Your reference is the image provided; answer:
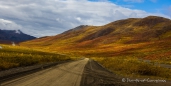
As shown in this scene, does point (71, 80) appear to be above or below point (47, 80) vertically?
below

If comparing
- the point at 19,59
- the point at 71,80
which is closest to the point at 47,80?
the point at 71,80

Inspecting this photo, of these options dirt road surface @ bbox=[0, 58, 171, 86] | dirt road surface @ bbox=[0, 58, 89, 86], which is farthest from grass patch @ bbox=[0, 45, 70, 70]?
dirt road surface @ bbox=[0, 58, 171, 86]

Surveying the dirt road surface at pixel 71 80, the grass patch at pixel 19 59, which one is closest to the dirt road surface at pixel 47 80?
the dirt road surface at pixel 71 80

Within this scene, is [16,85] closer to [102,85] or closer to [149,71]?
[102,85]

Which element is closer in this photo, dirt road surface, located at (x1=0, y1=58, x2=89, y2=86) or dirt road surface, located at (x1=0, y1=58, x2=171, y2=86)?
dirt road surface, located at (x1=0, y1=58, x2=89, y2=86)

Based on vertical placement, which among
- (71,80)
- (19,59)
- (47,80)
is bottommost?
(71,80)

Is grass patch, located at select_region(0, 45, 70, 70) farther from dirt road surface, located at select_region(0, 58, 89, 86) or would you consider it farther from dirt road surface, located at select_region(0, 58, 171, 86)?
dirt road surface, located at select_region(0, 58, 171, 86)

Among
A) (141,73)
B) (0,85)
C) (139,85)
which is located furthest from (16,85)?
(141,73)

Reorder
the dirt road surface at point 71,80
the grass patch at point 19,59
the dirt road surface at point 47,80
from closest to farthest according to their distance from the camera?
the dirt road surface at point 47,80 → the dirt road surface at point 71,80 → the grass patch at point 19,59

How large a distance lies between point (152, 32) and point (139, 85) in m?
173

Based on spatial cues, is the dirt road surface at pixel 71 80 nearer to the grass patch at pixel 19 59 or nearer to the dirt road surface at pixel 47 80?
the dirt road surface at pixel 47 80

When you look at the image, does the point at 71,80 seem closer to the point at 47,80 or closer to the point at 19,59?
the point at 47,80

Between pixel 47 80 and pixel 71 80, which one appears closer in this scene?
pixel 47 80

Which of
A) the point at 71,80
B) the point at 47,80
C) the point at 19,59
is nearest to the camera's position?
the point at 47,80
